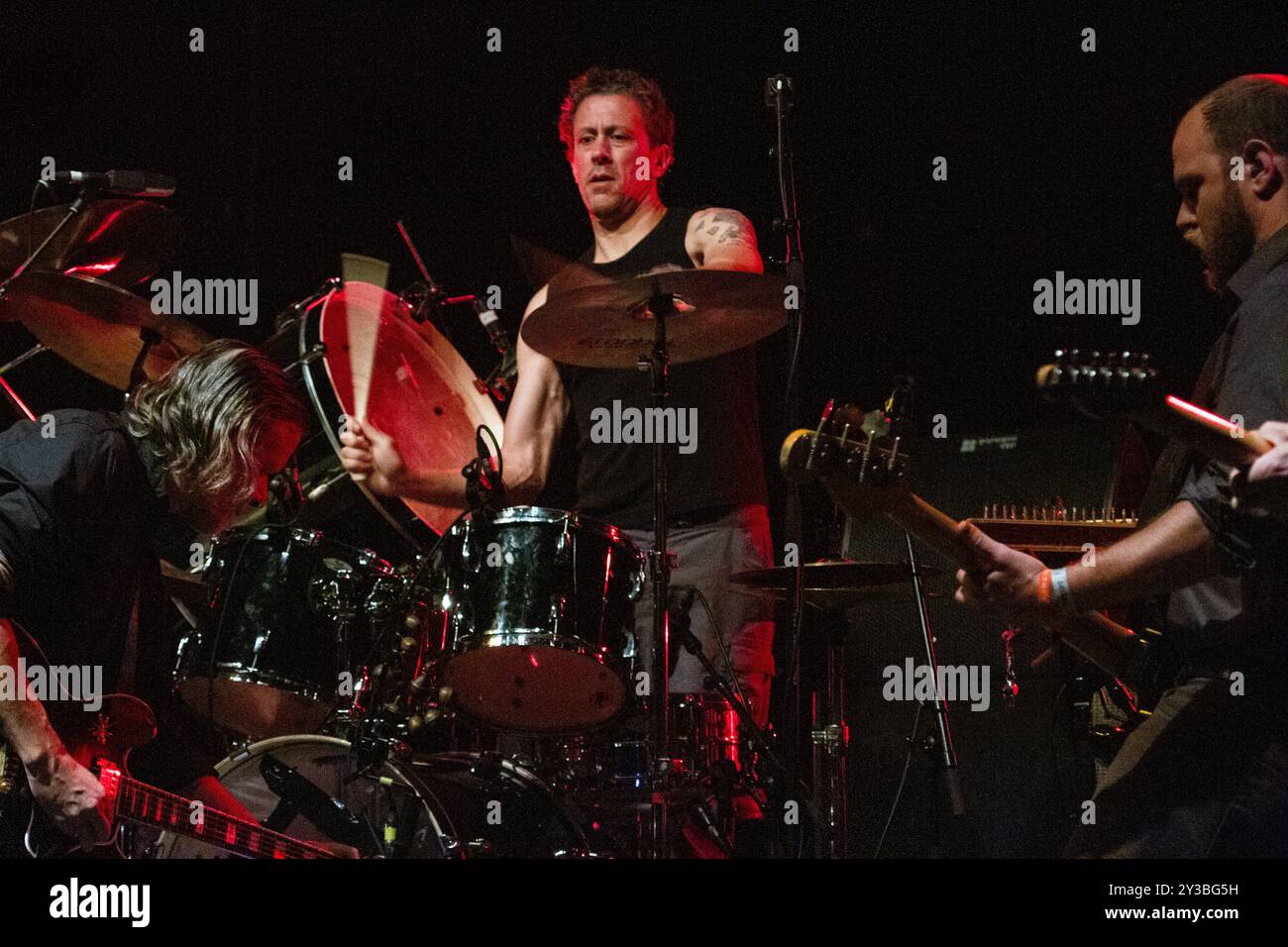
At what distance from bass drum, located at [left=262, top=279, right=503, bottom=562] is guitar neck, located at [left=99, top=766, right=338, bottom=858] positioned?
4.61 ft

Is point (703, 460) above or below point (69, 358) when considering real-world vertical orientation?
below

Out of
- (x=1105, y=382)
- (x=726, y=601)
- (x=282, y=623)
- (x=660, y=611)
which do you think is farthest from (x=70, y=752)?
(x=1105, y=382)

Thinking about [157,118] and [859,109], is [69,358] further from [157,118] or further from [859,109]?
[859,109]

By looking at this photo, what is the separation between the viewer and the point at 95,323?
14.5 feet

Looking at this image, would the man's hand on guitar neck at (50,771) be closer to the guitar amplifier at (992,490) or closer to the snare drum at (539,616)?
the snare drum at (539,616)

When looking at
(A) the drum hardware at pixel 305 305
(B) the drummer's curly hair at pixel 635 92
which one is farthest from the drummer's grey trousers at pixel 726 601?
(A) the drum hardware at pixel 305 305

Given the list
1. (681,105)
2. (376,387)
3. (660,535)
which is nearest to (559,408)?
(376,387)

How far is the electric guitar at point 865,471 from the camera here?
2709mm

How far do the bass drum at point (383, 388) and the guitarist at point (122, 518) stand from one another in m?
1.35

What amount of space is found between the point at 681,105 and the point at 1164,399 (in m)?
3.38

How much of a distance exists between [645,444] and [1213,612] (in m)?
2.19

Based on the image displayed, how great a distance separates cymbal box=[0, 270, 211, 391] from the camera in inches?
164

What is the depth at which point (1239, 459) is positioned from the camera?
240 cm

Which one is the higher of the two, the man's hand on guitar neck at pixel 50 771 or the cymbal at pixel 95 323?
the cymbal at pixel 95 323
